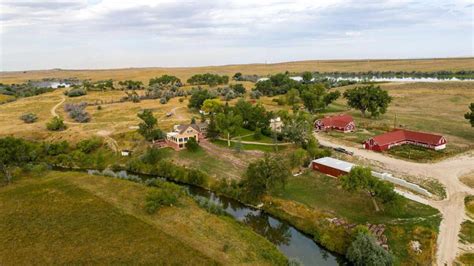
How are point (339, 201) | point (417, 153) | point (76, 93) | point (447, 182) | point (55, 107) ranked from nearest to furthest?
point (339, 201) → point (447, 182) → point (417, 153) → point (55, 107) → point (76, 93)

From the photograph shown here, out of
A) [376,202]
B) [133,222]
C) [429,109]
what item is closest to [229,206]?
[133,222]

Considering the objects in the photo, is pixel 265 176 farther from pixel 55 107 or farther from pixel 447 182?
pixel 55 107

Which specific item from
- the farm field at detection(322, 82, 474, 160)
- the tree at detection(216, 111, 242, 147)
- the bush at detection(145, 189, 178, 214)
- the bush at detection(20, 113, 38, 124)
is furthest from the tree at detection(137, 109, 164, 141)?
the bush at detection(20, 113, 38, 124)

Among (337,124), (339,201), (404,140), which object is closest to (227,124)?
(337,124)

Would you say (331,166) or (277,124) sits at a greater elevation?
(277,124)

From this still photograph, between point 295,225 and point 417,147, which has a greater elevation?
point 417,147

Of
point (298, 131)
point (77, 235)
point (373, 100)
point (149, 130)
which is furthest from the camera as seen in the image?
point (373, 100)

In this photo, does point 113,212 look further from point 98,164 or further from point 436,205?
point 436,205
